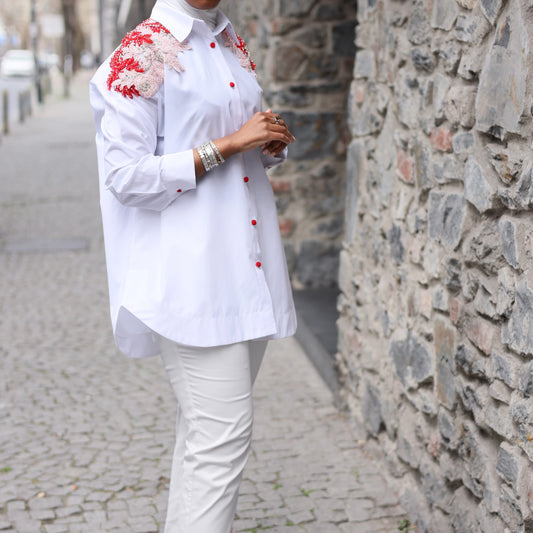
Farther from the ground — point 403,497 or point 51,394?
point 403,497

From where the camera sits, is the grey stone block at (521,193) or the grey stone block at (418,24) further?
the grey stone block at (418,24)

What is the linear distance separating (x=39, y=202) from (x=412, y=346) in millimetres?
8387

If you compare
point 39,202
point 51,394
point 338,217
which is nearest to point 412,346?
point 51,394

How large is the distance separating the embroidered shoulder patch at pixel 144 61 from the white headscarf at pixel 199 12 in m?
0.08

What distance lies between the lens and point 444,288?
291 centimetres

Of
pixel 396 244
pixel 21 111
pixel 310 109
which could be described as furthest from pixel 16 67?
pixel 396 244

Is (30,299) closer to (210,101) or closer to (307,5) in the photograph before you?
(307,5)

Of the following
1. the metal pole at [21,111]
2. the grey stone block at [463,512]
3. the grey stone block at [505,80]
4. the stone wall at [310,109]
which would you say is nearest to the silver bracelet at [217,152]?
the grey stone block at [505,80]

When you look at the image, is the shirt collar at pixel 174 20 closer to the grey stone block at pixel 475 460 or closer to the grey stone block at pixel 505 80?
the grey stone block at pixel 505 80

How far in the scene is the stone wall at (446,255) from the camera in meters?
2.31

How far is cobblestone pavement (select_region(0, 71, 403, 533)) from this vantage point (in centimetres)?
333

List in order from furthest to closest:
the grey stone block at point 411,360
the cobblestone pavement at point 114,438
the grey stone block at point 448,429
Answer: the cobblestone pavement at point 114,438, the grey stone block at point 411,360, the grey stone block at point 448,429

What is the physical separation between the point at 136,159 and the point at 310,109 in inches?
158

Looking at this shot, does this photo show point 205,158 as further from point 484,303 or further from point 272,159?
point 484,303
